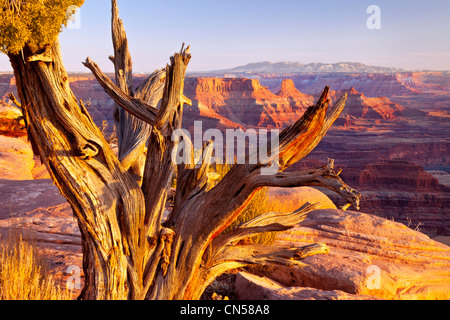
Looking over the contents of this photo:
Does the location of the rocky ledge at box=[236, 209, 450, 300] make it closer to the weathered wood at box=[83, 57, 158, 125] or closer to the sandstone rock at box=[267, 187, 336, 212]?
the sandstone rock at box=[267, 187, 336, 212]

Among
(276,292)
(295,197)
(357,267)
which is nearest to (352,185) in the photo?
(295,197)

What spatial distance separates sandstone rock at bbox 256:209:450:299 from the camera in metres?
5.75

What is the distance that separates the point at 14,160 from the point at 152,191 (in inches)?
563

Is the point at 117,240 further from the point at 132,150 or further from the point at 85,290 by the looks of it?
the point at 132,150

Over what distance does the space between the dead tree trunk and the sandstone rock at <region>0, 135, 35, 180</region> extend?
37.9 feet

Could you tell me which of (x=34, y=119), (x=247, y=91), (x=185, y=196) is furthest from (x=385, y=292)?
(x=247, y=91)

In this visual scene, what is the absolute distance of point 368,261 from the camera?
21.4 feet

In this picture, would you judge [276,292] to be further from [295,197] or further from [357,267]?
[295,197]

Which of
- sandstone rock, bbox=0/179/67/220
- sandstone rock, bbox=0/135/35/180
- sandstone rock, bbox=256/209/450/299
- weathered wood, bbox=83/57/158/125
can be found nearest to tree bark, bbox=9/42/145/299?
weathered wood, bbox=83/57/158/125

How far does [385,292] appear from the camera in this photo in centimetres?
577

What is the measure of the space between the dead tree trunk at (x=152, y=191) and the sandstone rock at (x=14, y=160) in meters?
11.5

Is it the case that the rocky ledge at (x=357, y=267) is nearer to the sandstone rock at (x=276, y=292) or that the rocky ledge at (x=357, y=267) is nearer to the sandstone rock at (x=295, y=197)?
the sandstone rock at (x=276, y=292)
